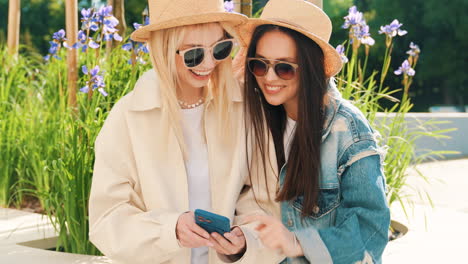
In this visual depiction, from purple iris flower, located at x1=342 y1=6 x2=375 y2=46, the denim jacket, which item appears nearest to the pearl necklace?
the denim jacket

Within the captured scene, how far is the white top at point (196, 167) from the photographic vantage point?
2.09 meters

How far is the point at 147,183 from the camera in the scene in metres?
1.98

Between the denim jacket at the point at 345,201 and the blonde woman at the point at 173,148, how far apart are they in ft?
0.63

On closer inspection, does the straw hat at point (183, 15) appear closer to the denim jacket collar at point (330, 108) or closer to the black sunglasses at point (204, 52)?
the black sunglasses at point (204, 52)

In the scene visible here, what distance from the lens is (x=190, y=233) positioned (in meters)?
1.79

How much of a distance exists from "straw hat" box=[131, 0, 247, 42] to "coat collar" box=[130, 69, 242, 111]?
147 millimetres

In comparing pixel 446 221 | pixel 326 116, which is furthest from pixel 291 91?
pixel 446 221

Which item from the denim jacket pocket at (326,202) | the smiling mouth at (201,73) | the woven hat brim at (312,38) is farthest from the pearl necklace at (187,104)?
the denim jacket pocket at (326,202)

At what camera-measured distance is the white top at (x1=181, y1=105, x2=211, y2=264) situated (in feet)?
6.84

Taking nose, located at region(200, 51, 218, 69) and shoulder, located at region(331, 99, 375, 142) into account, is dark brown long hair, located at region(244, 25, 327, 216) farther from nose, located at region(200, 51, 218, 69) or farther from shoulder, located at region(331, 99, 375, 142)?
nose, located at region(200, 51, 218, 69)

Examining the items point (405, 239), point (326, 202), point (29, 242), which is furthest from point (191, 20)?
point (405, 239)

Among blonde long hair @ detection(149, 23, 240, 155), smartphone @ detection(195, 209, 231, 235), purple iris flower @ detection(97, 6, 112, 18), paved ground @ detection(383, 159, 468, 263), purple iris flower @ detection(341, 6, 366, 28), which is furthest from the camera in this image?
purple iris flower @ detection(341, 6, 366, 28)

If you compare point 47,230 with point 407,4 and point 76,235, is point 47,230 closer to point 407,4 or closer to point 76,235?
point 76,235

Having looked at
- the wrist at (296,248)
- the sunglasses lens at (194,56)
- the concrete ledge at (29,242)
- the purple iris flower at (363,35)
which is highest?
the purple iris flower at (363,35)
